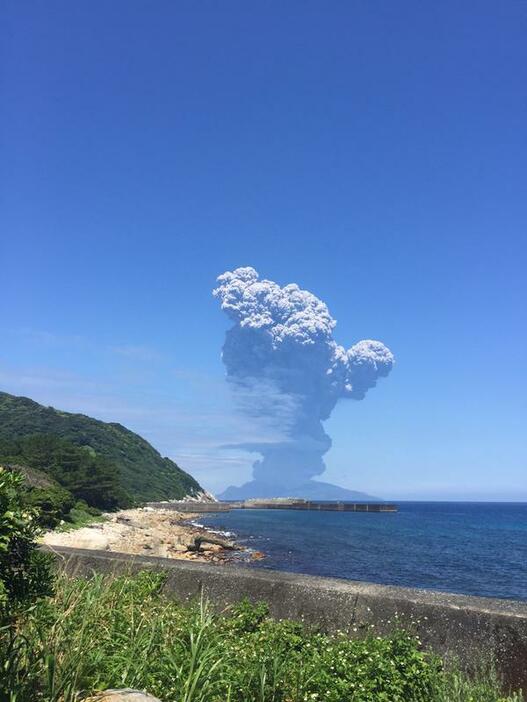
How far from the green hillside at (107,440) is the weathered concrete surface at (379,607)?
223 ft

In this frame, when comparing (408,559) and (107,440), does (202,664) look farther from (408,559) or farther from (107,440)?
(107,440)

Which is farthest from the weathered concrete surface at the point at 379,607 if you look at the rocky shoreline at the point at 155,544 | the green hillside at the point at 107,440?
the green hillside at the point at 107,440

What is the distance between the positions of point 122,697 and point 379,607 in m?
2.94

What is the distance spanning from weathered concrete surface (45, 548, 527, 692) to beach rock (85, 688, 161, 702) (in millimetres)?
2271

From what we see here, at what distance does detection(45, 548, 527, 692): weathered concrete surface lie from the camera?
167 inches

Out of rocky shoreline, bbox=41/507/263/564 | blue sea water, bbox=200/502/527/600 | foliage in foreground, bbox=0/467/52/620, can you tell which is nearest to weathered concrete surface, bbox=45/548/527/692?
foliage in foreground, bbox=0/467/52/620

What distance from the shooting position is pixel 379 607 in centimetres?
494

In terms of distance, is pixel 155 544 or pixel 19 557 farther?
pixel 155 544

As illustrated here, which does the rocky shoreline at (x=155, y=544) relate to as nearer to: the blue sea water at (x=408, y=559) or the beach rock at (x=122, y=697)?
the blue sea water at (x=408, y=559)

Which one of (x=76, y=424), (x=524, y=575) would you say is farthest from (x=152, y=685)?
(x=76, y=424)

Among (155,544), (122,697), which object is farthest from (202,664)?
(155,544)

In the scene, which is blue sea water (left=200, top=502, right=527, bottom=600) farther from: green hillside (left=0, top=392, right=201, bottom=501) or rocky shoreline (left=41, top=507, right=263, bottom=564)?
green hillside (left=0, top=392, right=201, bottom=501)

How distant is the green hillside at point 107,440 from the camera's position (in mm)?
75938

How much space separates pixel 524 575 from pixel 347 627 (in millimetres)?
27788
